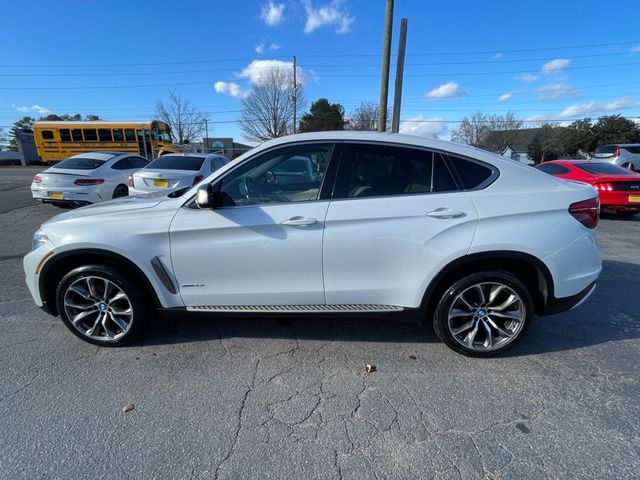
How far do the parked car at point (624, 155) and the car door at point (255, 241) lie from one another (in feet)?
56.2

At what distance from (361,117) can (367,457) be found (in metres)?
36.9

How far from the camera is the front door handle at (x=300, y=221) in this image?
255cm

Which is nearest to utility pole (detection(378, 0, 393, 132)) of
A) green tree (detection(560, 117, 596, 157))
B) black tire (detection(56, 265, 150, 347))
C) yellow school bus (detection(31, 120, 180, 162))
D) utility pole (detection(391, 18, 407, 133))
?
utility pole (detection(391, 18, 407, 133))

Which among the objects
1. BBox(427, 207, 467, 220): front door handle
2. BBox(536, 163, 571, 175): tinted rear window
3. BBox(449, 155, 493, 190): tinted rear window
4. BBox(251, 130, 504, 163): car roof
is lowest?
BBox(536, 163, 571, 175): tinted rear window

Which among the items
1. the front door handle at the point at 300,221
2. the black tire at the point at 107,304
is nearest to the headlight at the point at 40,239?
the black tire at the point at 107,304

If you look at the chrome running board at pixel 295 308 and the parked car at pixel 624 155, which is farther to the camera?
the parked car at pixel 624 155

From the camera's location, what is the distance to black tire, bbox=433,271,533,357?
8.76 ft

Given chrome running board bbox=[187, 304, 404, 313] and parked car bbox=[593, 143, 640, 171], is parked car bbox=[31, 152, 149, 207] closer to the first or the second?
chrome running board bbox=[187, 304, 404, 313]

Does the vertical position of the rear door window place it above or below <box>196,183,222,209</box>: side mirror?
above

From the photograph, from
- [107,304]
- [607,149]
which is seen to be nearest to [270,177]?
[107,304]

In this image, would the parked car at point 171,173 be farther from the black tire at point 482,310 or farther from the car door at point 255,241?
the black tire at point 482,310

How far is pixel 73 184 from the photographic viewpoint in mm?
8078

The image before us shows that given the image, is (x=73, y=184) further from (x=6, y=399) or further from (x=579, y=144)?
(x=579, y=144)

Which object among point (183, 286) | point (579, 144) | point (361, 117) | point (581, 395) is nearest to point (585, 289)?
point (581, 395)
